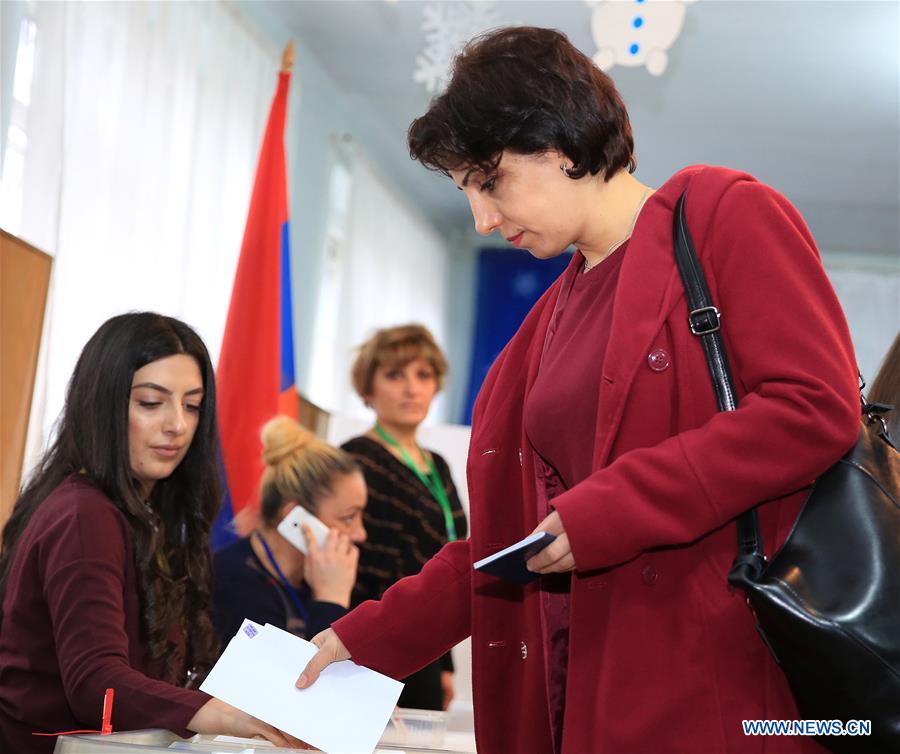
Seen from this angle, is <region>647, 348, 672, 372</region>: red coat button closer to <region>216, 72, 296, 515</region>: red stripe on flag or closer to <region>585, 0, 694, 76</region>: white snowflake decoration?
<region>585, 0, 694, 76</region>: white snowflake decoration

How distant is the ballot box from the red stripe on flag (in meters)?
1.92

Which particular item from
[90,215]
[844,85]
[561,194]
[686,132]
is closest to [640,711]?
[561,194]

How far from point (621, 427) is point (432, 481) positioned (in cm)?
268

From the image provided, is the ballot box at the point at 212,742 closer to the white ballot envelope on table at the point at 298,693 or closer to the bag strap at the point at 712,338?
the white ballot envelope on table at the point at 298,693

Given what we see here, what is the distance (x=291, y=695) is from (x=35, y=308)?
1821 millimetres

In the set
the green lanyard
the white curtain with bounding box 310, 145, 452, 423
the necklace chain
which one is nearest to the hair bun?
the green lanyard

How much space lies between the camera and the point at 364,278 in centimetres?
673

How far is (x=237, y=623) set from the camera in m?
2.65

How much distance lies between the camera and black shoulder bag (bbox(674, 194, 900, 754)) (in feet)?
3.27

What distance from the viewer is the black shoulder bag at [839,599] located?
3.27ft

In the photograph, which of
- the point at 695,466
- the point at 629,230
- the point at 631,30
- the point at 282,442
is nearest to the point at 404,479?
the point at 282,442

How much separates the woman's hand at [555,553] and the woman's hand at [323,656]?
0.39 metres

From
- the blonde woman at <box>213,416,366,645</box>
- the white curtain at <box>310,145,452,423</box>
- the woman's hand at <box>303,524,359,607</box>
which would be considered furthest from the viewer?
the white curtain at <box>310,145,452,423</box>

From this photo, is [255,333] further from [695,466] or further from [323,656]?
[695,466]
